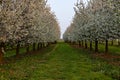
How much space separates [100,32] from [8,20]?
24805mm

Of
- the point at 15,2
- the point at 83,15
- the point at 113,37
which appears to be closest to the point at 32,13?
the point at 15,2

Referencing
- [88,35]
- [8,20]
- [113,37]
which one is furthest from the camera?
[88,35]

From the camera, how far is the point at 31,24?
41188 millimetres

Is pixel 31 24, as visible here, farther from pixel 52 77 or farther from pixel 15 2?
pixel 52 77

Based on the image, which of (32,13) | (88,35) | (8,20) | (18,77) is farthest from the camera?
(88,35)

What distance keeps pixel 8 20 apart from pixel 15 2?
5.33 metres

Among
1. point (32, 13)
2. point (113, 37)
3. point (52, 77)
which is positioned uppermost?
point (32, 13)

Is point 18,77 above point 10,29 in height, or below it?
below

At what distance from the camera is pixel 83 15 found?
71250mm

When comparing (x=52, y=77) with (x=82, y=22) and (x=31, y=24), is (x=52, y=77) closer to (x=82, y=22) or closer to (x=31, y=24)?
(x=31, y=24)

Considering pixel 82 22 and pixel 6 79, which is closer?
pixel 6 79

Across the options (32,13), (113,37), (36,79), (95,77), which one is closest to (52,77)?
(36,79)

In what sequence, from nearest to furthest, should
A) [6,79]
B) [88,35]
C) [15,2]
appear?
[6,79]
[15,2]
[88,35]

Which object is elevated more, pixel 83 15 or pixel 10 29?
pixel 83 15
